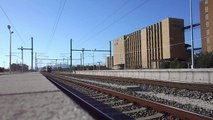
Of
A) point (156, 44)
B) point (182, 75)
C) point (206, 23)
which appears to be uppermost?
point (206, 23)

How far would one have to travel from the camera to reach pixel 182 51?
107 meters

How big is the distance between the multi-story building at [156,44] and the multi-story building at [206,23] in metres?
6.98

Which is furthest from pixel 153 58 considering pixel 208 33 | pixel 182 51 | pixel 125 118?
pixel 125 118

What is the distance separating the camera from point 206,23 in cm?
10656

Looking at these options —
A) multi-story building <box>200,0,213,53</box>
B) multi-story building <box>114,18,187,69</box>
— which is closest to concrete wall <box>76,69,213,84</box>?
multi-story building <box>114,18,187,69</box>

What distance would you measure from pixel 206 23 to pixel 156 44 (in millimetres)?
20447

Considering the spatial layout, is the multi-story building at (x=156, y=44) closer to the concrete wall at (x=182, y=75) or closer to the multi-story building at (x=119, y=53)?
the multi-story building at (x=119, y=53)

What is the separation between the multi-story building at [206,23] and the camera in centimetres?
10162

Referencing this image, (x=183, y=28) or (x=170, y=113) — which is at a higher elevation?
(x=183, y=28)

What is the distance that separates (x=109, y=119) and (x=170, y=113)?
6.36 ft

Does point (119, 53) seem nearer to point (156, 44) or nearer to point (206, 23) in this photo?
point (156, 44)

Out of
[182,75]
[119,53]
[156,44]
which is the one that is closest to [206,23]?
[156,44]

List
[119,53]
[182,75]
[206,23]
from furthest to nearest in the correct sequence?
[119,53]
[206,23]
[182,75]

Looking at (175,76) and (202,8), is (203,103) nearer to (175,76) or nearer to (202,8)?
(175,76)
